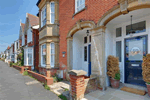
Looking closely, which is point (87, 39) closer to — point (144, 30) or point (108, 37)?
point (108, 37)

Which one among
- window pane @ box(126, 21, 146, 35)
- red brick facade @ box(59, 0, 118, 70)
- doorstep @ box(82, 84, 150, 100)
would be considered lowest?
doorstep @ box(82, 84, 150, 100)

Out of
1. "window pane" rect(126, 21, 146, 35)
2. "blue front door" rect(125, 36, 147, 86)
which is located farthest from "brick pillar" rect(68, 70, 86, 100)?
"window pane" rect(126, 21, 146, 35)

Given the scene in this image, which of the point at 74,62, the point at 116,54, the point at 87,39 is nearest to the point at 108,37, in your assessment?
the point at 116,54

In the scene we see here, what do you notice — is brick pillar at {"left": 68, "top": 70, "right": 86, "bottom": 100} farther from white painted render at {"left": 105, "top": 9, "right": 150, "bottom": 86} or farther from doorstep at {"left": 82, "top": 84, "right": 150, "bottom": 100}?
white painted render at {"left": 105, "top": 9, "right": 150, "bottom": 86}

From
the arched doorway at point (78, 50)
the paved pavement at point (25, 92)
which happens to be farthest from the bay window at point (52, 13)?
the paved pavement at point (25, 92)

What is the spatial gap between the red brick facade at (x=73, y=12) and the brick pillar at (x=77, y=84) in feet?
8.80

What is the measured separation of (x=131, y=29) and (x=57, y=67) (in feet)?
17.7

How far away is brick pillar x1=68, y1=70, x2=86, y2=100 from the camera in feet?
10.6

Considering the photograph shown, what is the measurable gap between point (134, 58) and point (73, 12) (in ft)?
14.4

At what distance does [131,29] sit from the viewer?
4.29m

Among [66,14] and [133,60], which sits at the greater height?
[66,14]

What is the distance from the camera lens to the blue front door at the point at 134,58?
3.96m

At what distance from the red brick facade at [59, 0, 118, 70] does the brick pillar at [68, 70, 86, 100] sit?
8.80ft

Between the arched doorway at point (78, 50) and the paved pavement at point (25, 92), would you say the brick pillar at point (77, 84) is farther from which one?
the arched doorway at point (78, 50)
